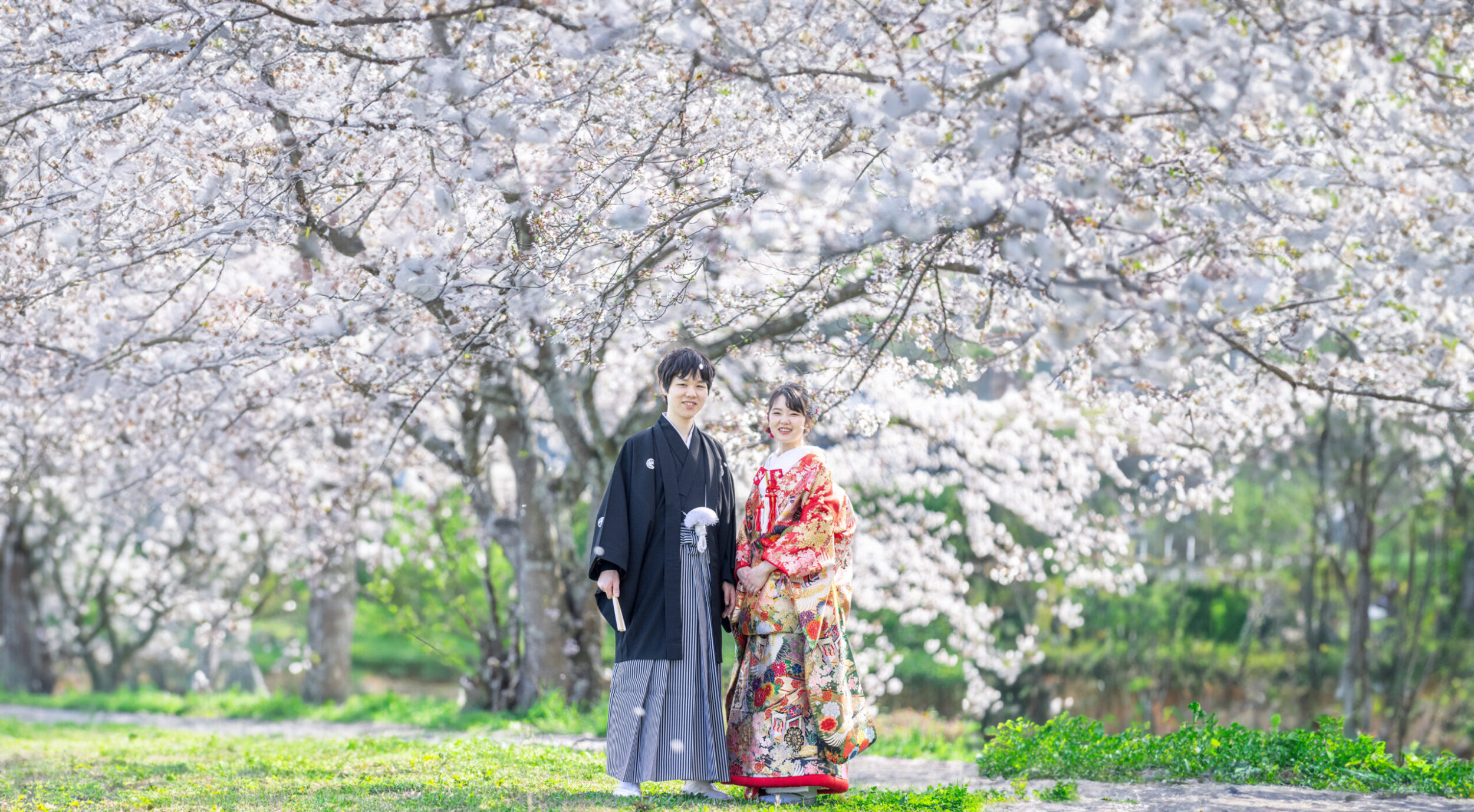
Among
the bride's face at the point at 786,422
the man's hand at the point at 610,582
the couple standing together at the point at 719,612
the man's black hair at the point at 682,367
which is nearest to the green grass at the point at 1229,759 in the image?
the couple standing together at the point at 719,612

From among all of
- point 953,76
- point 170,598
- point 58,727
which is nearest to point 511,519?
point 58,727

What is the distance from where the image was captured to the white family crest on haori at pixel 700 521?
4.02m

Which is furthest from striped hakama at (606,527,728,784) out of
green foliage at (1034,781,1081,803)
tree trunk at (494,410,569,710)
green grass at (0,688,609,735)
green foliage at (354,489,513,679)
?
green foliage at (354,489,513,679)

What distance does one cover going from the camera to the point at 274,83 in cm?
437

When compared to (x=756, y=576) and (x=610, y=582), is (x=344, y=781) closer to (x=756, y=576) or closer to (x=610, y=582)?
(x=610, y=582)

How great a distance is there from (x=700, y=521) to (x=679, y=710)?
64 cm

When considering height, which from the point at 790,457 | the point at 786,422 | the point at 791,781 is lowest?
the point at 791,781

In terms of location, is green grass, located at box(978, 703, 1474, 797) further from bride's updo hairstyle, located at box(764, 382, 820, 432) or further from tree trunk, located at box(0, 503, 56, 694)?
tree trunk, located at box(0, 503, 56, 694)

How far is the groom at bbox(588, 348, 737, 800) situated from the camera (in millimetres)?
3926

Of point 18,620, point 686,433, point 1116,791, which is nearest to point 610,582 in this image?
point 686,433

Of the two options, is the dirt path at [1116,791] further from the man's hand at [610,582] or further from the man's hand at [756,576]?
the man's hand at [610,582]

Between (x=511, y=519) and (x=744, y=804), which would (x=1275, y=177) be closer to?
(x=744, y=804)

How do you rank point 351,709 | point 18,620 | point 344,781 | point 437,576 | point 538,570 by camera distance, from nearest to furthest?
point 344,781
point 538,570
point 351,709
point 437,576
point 18,620

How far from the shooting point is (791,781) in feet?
12.8
